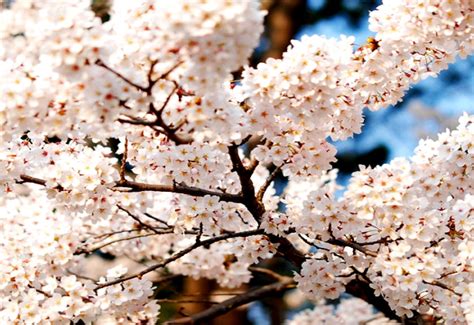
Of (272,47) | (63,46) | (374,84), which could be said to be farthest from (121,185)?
(272,47)

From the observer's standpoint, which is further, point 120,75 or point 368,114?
point 368,114

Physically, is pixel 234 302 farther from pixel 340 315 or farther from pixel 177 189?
pixel 177 189

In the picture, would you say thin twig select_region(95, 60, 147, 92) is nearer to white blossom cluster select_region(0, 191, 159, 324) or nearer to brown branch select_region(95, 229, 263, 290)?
brown branch select_region(95, 229, 263, 290)

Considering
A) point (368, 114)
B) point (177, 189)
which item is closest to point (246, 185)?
point (177, 189)

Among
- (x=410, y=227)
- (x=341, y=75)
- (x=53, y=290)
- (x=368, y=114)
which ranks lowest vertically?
(x=410, y=227)

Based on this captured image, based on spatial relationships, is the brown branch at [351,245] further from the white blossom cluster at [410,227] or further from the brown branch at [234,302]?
the brown branch at [234,302]

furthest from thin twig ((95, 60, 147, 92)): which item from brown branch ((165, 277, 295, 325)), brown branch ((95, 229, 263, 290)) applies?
brown branch ((165, 277, 295, 325))

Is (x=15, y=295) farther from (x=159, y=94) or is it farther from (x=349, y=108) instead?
(x=349, y=108)

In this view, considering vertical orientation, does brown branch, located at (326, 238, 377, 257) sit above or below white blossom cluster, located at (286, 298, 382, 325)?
below

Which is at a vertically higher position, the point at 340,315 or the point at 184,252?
the point at 340,315
